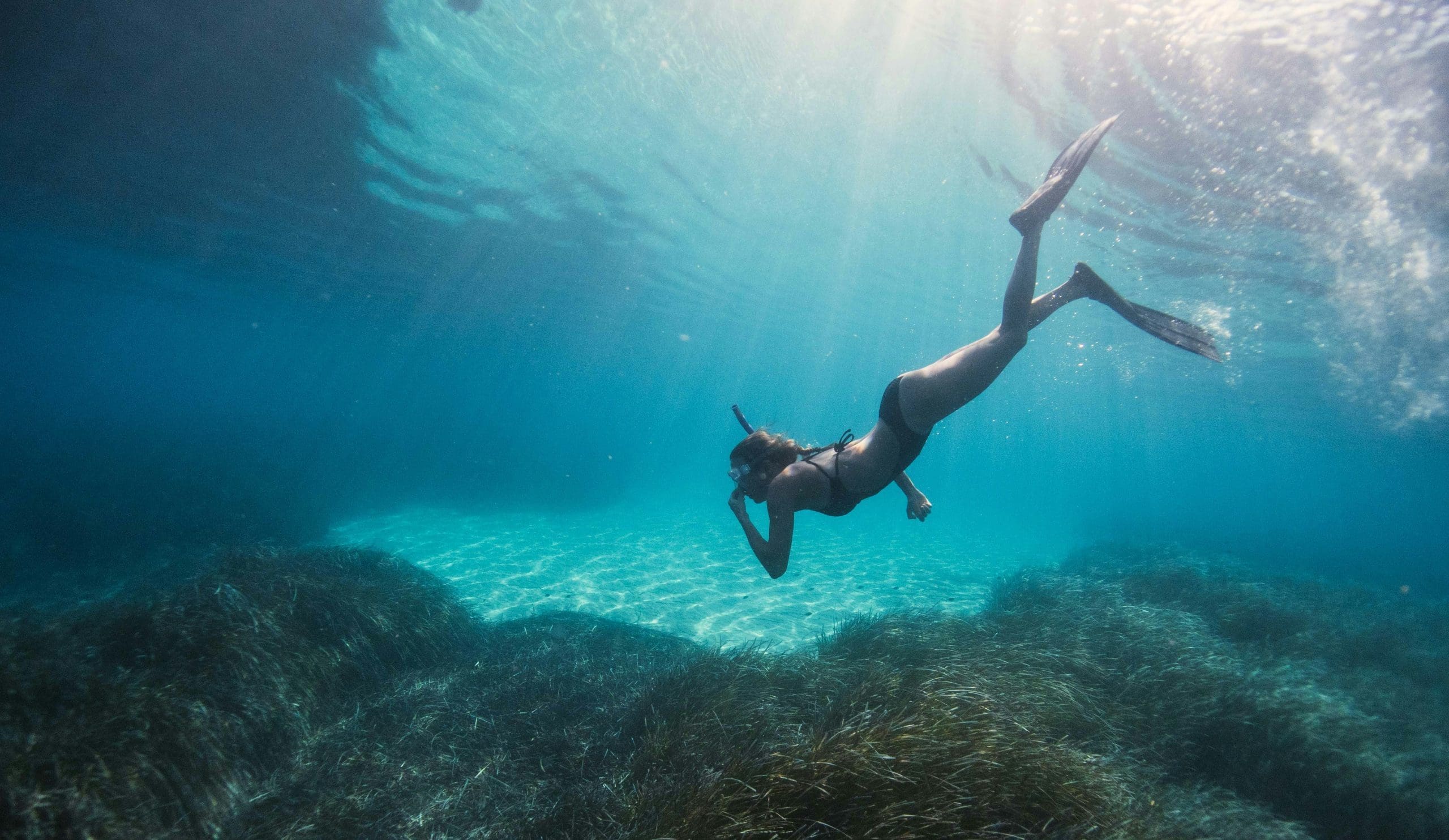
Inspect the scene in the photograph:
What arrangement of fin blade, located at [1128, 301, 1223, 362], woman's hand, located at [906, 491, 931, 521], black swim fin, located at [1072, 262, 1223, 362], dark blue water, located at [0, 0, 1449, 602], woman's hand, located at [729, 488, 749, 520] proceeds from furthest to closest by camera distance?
dark blue water, located at [0, 0, 1449, 602] < woman's hand, located at [906, 491, 931, 521] < fin blade, located at [1128, 301, 1223, 362] < black swim fin, located at [1072, 262, 1223, 362] < woman's hand, located at [729, 488, 749, 520]

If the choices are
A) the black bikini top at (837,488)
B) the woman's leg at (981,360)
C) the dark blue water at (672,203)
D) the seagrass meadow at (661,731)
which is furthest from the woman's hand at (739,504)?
the dark blue water at (672,203)

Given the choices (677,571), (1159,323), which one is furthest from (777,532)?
(677,571)

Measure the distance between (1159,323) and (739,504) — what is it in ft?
13.7

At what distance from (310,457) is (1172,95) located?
35570 millimetres

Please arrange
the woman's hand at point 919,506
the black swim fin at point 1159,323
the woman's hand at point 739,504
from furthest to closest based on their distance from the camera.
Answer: the woman's hand at point 919,506 → the black swim fin at point 1159,323 → the woman's hand at point 739,504

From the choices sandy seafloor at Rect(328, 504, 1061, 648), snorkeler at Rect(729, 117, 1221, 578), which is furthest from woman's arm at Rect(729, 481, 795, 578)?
sandy seafloor at Rect(328, 504, 1061, 648)

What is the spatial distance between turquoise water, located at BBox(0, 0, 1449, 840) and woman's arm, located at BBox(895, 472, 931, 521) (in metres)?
1.58

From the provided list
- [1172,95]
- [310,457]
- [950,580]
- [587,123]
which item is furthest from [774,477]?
[310,457]

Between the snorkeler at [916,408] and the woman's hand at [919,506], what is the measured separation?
15 millimetres

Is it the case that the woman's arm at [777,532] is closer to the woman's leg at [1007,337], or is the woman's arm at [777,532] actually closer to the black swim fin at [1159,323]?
the woman's leg at [1007,337]

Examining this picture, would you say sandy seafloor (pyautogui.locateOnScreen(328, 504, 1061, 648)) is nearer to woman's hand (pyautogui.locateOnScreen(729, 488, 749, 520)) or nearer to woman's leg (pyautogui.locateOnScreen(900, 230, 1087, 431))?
woman's hand (pyautogui.locateOnScreen(729, 488, 749, 520))

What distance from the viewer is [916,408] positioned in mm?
4285

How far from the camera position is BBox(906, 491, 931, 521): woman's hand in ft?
15.9

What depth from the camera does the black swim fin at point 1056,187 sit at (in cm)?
410
